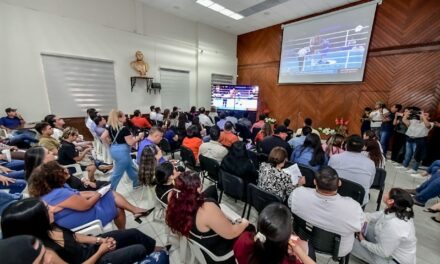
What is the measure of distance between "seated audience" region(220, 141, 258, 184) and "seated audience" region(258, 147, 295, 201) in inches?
13.9

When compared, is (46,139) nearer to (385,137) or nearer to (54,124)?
(54,124)

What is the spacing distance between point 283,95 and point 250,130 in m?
3.49

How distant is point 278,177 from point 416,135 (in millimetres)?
4619

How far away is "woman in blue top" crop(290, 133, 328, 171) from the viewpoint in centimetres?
278

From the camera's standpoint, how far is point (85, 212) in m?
1.72

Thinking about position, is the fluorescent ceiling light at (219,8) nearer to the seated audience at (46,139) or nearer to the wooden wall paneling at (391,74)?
the wooden wall paneling at (391,74)

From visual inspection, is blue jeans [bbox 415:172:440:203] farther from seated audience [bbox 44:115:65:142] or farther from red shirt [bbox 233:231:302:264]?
seated audience [bbox 44:115:65:142]

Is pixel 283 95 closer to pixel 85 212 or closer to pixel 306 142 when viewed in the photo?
pixel 306 142

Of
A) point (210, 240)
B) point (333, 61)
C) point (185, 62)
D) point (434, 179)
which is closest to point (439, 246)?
point (434, 179)

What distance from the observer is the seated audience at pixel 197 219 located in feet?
4.44

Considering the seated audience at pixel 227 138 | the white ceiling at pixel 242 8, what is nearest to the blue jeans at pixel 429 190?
the seated audience at pixel 227 138

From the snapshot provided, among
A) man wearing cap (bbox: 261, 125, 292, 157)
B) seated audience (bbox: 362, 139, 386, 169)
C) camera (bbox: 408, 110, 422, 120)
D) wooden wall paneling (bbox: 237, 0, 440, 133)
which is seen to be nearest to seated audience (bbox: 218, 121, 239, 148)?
man wearing cap (bbox: 261, 125, 292, 157)

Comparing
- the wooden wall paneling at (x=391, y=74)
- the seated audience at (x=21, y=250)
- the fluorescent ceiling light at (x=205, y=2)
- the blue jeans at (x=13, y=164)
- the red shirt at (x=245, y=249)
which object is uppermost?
the fluorescent ceiling light at (x=205, y=2)

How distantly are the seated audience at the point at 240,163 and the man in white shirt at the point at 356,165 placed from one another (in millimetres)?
1125
